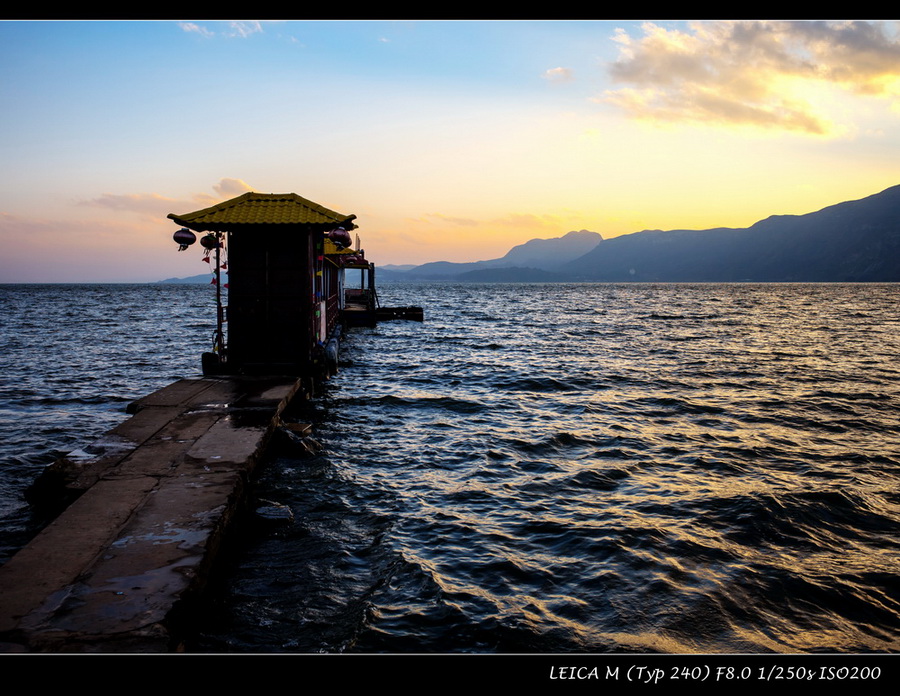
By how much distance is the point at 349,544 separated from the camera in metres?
7.66

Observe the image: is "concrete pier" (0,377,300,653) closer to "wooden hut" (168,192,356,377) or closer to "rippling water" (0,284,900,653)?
"rippling water" (0,284,900,653)

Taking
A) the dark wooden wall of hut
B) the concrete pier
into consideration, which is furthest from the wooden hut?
the concrete pier

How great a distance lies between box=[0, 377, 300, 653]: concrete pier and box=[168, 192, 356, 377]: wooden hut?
16.8 feet

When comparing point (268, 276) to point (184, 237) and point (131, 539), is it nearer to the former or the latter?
point (184, 237)

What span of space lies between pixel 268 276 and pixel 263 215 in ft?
5.28

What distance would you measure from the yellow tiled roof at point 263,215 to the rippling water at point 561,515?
5.13 m

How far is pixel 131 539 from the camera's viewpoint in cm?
591

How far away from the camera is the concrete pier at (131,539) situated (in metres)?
4.42

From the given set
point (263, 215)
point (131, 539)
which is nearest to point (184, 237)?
point (263, 215)

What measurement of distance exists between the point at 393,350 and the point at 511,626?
2541 cm

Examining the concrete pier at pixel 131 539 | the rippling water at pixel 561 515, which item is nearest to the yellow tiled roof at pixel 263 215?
the rippling water at pixel 561 515

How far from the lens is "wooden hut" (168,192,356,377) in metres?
15.2
